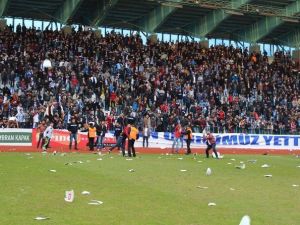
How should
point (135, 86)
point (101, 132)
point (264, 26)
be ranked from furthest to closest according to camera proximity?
1. point (264, 26)
2. point (135, 86)
3. point (101, 132)

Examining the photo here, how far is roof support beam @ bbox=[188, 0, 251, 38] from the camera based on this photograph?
43.8 meters

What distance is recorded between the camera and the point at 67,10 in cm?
4194

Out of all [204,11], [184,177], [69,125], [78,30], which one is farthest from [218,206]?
[204,11]

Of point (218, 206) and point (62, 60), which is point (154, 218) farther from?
point (62, 60)

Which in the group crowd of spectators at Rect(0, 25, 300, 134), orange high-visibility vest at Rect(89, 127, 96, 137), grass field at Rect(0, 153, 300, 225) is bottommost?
grass field at Rect(0, 153, 300, 225)

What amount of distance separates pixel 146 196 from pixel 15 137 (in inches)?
821

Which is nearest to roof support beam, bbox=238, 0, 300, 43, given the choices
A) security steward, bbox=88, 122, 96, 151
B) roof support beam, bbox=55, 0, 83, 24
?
roof support beam, bbox=55, 0, 83, 24

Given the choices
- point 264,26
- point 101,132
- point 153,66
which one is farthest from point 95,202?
point 264,26

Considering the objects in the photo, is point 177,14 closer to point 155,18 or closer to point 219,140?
point 155,18

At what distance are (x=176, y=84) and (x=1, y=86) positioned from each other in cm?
1295

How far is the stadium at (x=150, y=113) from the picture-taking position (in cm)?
1010

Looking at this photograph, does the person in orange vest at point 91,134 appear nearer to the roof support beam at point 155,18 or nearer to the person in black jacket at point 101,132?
the person in black jacket at point 101,132

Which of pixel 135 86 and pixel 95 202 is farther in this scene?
pixel 135 86

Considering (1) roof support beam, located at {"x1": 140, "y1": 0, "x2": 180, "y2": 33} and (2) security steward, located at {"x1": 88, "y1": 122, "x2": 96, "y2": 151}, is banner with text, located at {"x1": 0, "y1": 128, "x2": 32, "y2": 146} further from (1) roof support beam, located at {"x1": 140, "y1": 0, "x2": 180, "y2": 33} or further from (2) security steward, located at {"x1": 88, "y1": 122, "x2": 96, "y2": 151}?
(1) roof support beam, located at {"x1": 140, "y1": 0, "x2": 180, "y2": 33}
